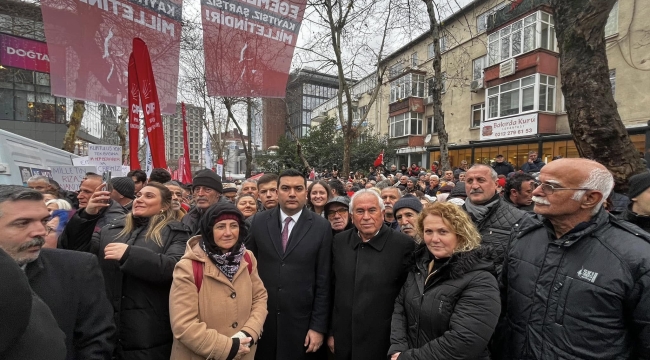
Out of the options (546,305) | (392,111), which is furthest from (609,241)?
(392,111)

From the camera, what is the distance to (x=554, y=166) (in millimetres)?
2008

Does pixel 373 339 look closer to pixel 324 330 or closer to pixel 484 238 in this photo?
pixel 324 330

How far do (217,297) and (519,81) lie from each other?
21475 millimetres

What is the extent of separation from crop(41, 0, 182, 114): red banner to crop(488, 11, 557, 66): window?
17177 mm

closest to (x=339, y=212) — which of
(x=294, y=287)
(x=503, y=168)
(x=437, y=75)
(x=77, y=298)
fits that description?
(x=294, y=287)

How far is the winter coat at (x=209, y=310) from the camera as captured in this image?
7.03 feet

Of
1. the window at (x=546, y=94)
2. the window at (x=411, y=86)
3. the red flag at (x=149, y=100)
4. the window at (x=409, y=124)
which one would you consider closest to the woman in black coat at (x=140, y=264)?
the red flag at (x=149, y=100)

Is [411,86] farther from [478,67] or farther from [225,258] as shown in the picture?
[225,258]

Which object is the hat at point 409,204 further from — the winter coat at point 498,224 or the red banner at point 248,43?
the red banner at point 248,43

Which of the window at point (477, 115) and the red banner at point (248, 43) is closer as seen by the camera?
the red banner at point (248, 43)

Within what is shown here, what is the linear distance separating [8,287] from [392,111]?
103 feet

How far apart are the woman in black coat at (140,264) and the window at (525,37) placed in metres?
18.6

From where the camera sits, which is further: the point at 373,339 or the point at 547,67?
the point at 547,67

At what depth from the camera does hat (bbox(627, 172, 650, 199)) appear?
2.81 metres
